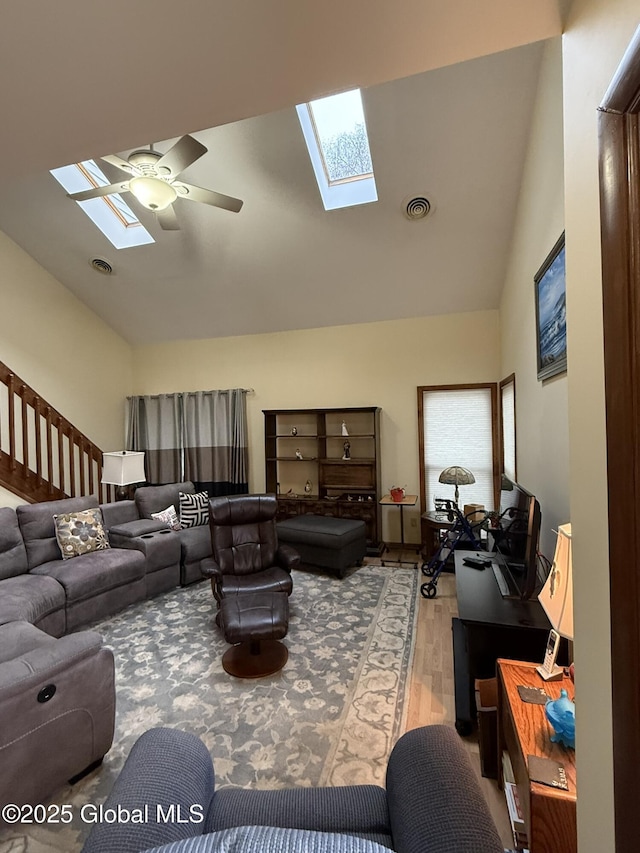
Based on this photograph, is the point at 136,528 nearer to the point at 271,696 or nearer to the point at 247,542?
the point at 247,542

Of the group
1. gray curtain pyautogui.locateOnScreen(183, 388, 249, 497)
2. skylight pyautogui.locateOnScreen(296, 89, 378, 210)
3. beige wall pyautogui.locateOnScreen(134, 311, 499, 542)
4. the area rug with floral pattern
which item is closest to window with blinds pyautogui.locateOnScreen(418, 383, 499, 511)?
beige wall pyautogui.locateOnScreen(134, 311, 499, 542)

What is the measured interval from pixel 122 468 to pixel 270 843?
3.93 meters

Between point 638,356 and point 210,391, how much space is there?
5.46 meters

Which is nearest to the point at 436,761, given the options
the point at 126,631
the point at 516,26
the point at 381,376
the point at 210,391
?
the point at 516,26

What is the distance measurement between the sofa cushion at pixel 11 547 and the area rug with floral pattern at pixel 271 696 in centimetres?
82

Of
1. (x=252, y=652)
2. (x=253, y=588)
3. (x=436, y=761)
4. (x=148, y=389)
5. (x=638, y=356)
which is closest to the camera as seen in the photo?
(x=638, y=356)

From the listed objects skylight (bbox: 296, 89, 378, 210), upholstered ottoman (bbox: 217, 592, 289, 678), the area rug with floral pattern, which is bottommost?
the area rug with floral pattern

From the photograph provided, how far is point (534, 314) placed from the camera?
2609mm

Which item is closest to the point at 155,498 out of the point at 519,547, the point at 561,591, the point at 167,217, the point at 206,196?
the point at 167,217

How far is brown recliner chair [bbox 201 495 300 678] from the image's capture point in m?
2.44

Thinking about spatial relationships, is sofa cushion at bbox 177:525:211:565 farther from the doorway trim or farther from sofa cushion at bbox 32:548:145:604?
the doorway trim

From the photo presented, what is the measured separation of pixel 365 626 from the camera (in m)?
2.99

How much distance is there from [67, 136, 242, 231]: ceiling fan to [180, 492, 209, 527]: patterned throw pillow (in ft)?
9.72

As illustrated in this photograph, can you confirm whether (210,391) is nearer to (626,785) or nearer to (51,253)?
(51,253)
